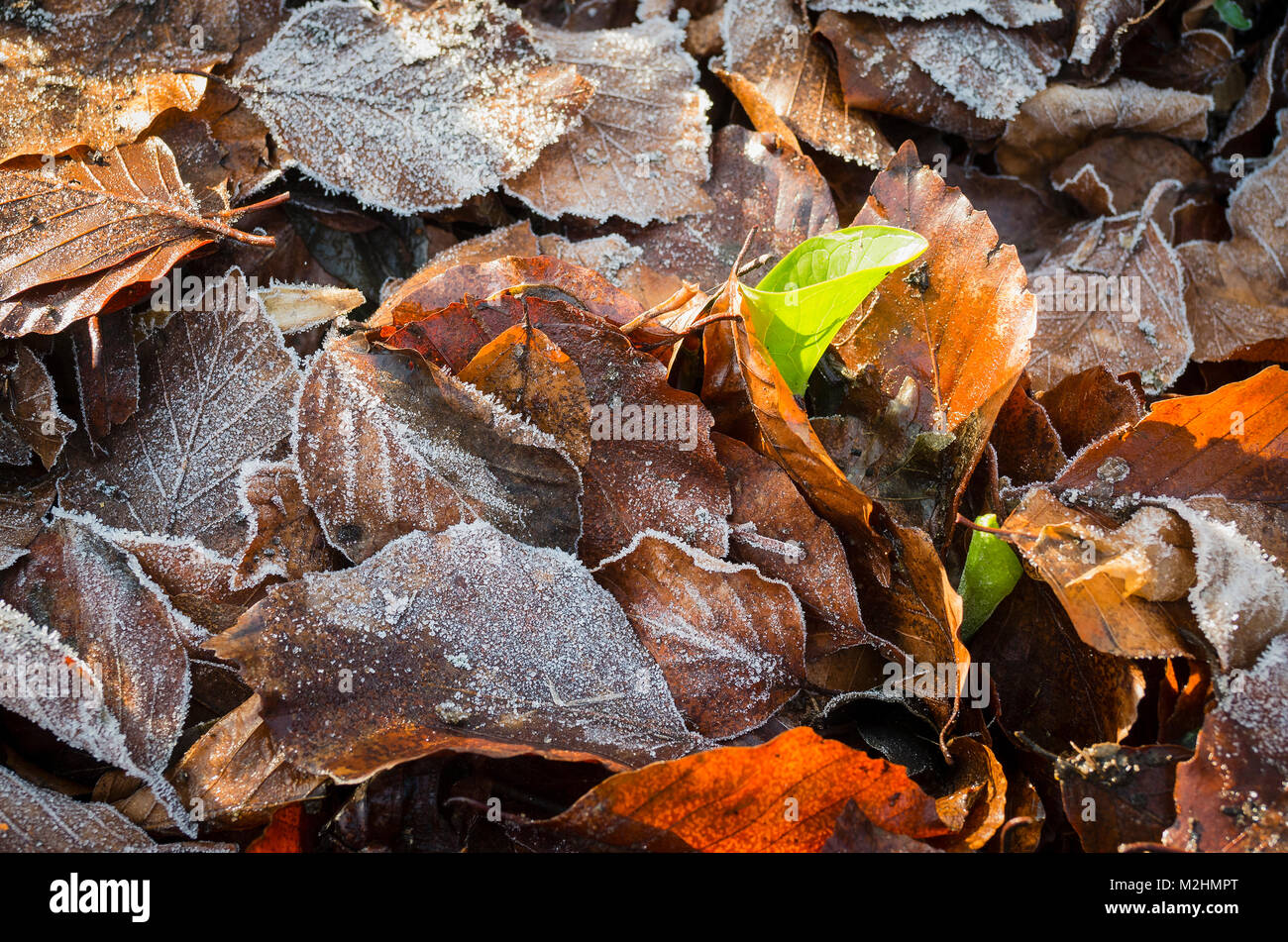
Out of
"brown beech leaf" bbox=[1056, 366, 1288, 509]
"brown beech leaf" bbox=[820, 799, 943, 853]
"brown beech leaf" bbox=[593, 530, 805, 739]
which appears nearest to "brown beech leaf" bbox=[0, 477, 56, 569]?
"brown beech leaf" bbox=[593, 530, 805, 739]

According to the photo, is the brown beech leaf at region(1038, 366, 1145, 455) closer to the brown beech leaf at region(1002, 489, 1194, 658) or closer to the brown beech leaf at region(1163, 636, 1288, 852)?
the brown beech leaf at region(1002, 489, 1194, 658)

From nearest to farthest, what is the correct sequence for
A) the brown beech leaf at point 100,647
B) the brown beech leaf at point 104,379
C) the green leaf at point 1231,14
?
the brown beech leaf at point 100,647
the brown beech leaf at point 104,379
the green leaf at point 1231,14

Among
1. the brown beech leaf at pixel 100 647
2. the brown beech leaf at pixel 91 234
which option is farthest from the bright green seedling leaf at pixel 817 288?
the brown beech leaf at pixel 100 647

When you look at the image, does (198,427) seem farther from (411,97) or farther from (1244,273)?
(1244,273)

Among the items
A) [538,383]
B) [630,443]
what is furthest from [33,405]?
[630,443]

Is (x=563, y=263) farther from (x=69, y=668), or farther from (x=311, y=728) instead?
(x=69, y=668)

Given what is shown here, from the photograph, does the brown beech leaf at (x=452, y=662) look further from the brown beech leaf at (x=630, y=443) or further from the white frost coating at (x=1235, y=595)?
the white frost coating at (x=1235, y=595)

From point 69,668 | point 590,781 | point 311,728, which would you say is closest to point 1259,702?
point 590,781
